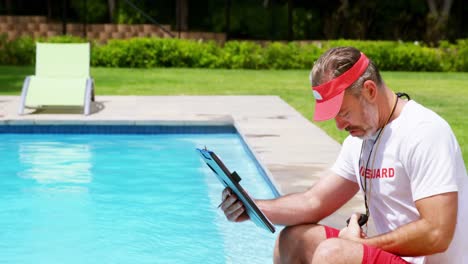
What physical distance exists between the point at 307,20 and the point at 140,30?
6.01 metres

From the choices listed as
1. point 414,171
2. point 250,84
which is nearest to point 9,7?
point 250,84

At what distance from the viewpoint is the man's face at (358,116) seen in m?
3.32

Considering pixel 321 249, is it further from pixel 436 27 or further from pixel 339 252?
pixel 436 27

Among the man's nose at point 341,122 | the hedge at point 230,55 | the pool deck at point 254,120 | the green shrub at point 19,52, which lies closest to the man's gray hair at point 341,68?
the man's nose at point 341,122

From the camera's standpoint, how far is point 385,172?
11.2 ft

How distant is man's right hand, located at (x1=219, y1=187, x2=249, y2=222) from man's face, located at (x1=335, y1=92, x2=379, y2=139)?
0.60m

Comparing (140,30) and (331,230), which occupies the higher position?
(331,230)

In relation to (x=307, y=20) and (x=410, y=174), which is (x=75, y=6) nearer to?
(x=307, y=20)

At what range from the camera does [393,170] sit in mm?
3385

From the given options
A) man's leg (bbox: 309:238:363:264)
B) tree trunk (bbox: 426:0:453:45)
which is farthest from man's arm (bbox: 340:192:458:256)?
tree trunk (bbox: 426:0:453:45)

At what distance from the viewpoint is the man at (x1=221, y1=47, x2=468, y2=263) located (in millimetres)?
3232

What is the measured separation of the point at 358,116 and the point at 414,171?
0.90 ft

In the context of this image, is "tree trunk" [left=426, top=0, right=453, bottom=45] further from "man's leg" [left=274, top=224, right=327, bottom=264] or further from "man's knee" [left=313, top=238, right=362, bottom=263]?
"man's knee" [left=313, top=238, right=362, bottom=263]

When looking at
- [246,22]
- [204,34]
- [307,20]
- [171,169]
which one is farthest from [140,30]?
[171,169]
